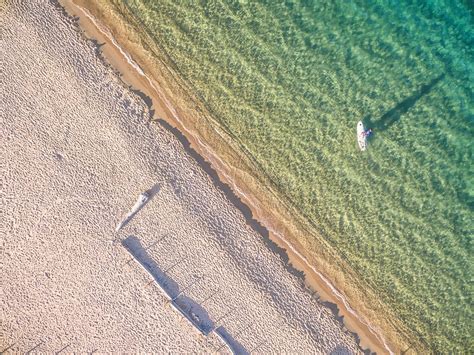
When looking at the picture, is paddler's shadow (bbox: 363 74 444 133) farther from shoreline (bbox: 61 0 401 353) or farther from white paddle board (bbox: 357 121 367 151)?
shoreline (bbox: 61 0 401 353)

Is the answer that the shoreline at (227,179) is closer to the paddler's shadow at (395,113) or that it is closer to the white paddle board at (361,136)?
the white paddle board at (361,136)

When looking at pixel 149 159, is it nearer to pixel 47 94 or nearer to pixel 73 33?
pixel 47 94

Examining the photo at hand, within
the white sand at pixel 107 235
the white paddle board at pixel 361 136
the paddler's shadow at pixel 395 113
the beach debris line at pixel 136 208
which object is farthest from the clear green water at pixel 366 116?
the beach debris line at pixel 136 208

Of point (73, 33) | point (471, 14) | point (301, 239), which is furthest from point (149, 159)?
point (471, 14)

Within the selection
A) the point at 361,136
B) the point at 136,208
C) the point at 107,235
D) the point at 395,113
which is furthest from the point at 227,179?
the point at 395,113

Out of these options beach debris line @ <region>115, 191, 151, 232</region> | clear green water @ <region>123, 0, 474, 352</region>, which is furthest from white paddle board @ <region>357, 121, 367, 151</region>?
beach debris line @ <region>115, 191, 151, 232</region>
